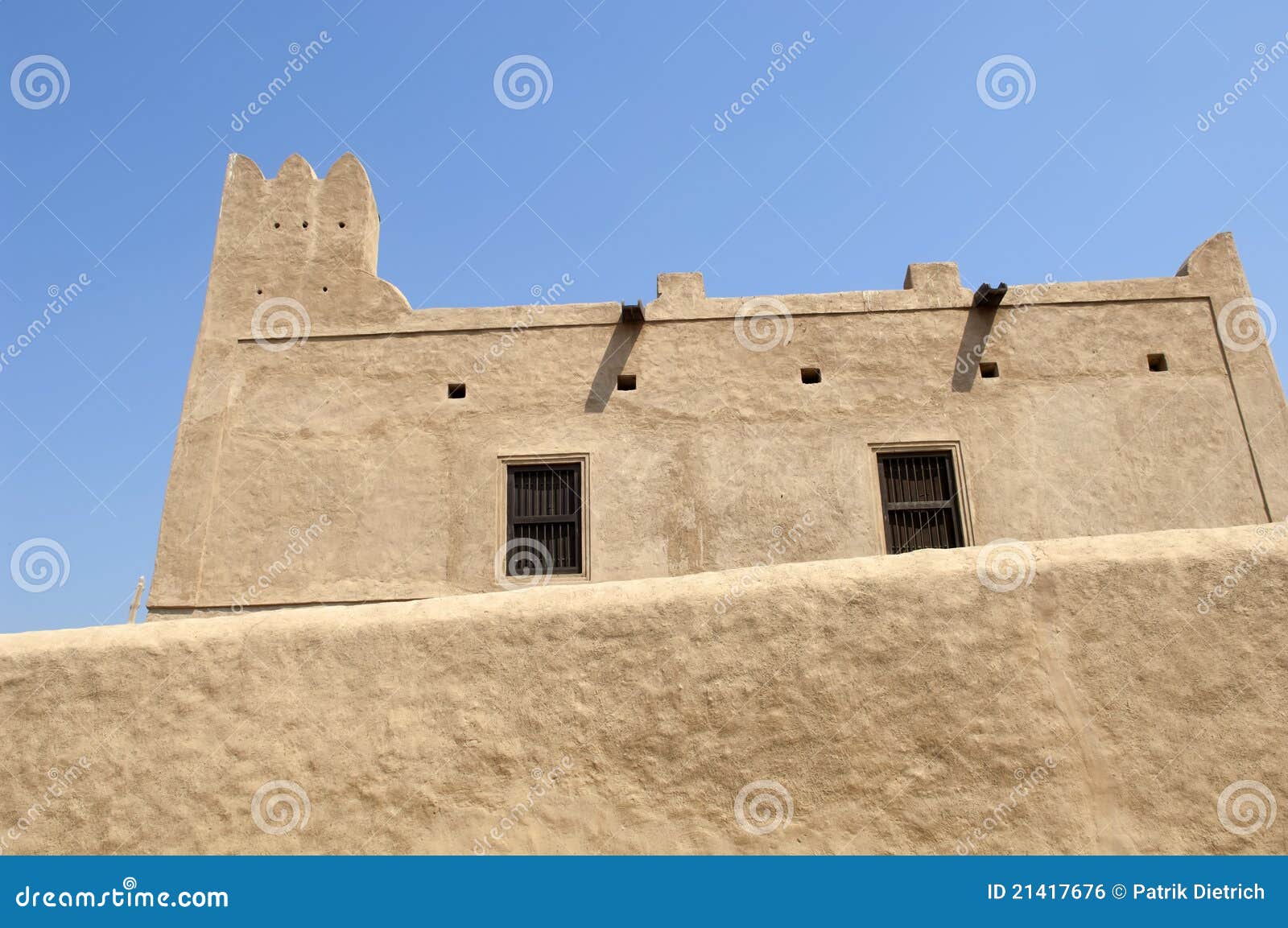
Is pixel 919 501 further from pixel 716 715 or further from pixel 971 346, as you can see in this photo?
pixel 716 715

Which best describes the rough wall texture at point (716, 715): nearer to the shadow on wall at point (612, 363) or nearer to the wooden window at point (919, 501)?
the wooden window at point (919, 501)

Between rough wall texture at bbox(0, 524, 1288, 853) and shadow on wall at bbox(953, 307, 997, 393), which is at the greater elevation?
shadow on wall at bbox(953, 307, 997, 393)

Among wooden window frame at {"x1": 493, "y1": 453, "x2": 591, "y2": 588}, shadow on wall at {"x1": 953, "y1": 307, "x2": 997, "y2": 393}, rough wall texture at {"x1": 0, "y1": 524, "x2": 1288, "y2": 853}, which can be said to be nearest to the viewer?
rough wall texture at {"x1": 0, "y1": 524, "x2": 1288, "y2": 853}

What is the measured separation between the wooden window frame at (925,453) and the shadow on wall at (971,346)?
71 centimetres

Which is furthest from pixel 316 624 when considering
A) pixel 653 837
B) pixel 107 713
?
pixel 653 837

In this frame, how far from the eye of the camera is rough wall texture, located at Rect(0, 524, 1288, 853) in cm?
409

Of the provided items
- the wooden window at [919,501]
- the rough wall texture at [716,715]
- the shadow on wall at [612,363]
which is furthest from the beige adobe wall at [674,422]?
the rough wall texture at [716,715]

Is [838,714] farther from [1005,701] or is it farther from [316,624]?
[316,624]

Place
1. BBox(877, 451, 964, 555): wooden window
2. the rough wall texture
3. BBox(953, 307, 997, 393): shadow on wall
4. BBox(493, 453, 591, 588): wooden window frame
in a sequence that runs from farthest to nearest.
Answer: BBox(953, 307, 997, 393): shadow on wall, BBox(877, 451, 964, 555): wooden window, BBox(493, 453, 591, 588): wooden window frame, the rough wall texture

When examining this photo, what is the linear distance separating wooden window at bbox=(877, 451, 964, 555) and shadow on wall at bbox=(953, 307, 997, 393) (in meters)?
0.86

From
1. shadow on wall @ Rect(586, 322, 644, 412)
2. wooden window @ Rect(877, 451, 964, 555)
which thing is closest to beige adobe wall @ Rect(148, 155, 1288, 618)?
shadow on wall @ Rect(586, 322, 644, 412)

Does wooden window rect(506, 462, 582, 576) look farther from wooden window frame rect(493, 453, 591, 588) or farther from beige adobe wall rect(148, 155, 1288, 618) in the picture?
beige adobe wall rect(148, 155, 1288, 618)

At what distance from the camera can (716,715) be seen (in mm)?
4238
